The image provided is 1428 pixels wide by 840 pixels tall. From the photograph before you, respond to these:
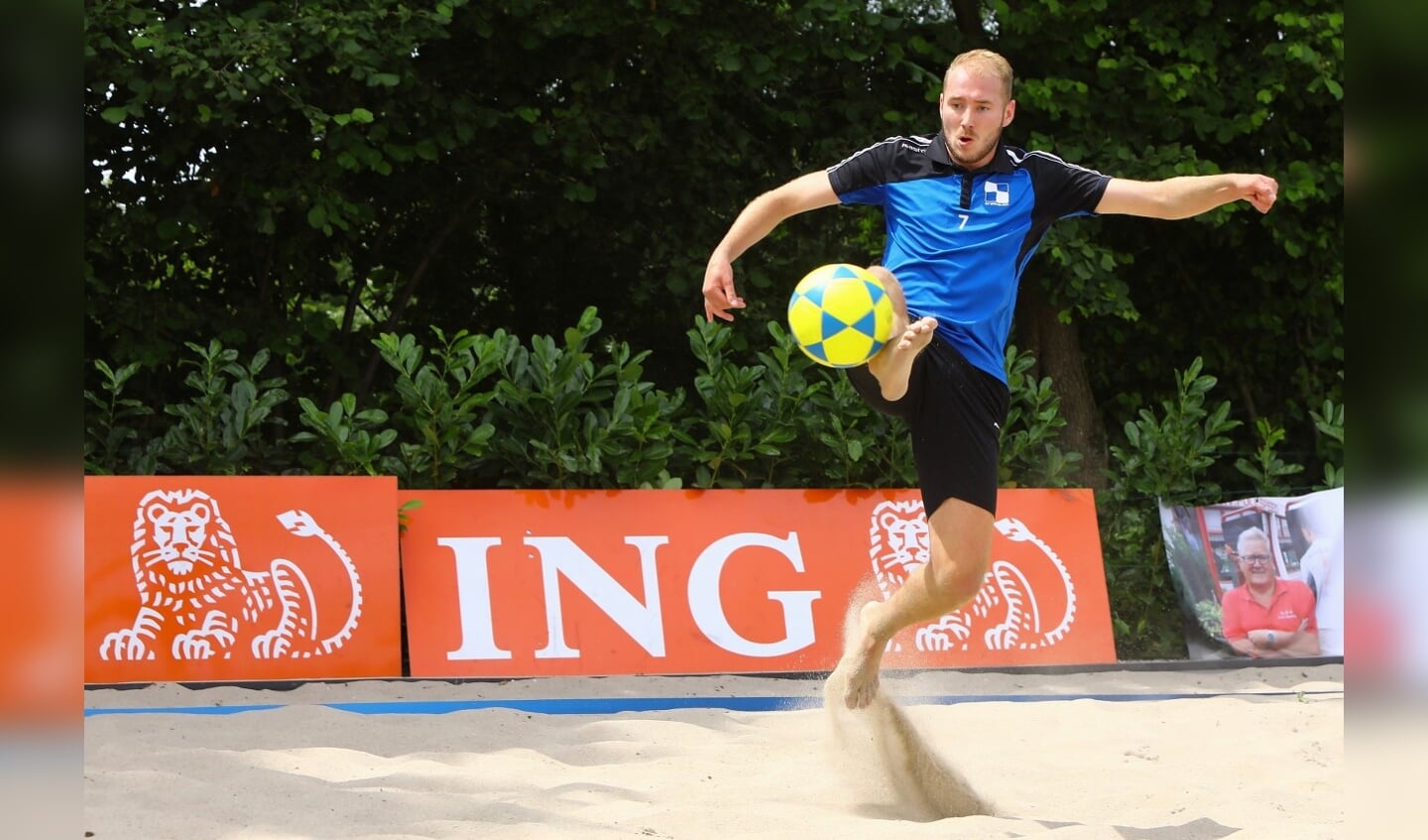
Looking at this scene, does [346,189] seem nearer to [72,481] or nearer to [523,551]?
[523,551]

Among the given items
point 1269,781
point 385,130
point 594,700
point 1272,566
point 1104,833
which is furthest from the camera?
point 385,130

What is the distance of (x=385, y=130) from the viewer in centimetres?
894

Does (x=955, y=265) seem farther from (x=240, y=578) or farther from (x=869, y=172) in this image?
(x=240, y=578)

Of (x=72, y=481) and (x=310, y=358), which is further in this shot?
(x=310, y=358)

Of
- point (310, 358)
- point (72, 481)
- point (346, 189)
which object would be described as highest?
point (346, 189)

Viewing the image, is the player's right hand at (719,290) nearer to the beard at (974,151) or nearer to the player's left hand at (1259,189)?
the beard at (974,151)

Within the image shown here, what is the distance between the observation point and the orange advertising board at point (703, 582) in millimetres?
6727

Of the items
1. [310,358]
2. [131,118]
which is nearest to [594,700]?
[310,358]

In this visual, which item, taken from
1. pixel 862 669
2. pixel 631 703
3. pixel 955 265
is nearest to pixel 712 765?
pixel 862 669

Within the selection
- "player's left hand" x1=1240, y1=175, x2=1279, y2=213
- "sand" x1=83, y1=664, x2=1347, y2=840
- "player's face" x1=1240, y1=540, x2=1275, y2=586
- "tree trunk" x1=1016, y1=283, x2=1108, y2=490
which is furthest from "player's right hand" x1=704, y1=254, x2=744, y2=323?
"tree trunk" x1=1016, y1=283, x2=1108, y2=490

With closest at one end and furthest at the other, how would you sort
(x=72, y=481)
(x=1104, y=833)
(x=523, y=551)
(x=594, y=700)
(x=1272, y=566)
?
(x=72, y=481), (x=1104, y=833), (x=594, y=700), (x=523, y=551), (x=1272, y=566)

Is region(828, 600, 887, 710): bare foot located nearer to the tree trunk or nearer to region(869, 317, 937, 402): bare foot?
region(869, 317, 937, 402): bare foot

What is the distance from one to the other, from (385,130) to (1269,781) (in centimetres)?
667

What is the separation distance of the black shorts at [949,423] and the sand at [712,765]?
794 millimetres
